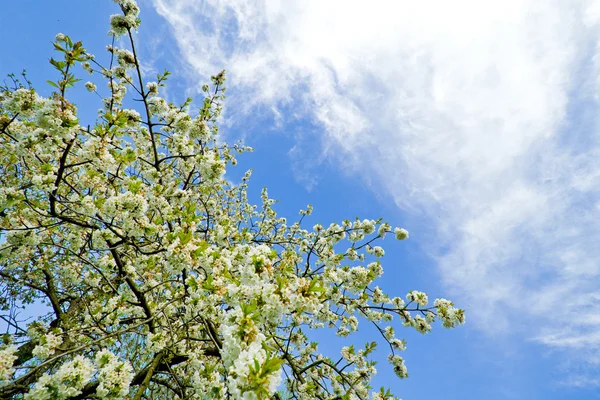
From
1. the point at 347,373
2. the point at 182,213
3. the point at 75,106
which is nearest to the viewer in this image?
the point at 75,106

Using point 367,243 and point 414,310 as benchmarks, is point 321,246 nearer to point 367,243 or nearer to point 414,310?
point 367,243

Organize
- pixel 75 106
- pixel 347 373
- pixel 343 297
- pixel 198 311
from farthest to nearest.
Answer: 1. pixel 343 297
2. pixel 347 373
3. pixel 198 311
4. pixel 75 106

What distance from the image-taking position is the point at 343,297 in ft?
22.8

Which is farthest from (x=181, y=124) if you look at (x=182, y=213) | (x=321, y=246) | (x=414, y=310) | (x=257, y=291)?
(x=414, y=310)

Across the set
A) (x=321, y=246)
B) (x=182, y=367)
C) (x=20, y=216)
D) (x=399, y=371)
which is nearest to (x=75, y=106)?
(x=20, y=216)

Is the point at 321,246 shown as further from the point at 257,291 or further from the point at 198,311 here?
the point at 257,291

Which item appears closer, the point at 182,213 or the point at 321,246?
the point at 182,213

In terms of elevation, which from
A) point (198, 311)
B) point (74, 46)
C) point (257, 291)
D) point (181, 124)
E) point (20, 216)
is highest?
point (181, 124)

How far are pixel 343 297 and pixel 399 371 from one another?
2.24 meters

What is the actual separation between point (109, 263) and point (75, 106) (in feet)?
12.8

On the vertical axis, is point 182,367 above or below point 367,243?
below

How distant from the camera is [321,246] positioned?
9047 millimetres

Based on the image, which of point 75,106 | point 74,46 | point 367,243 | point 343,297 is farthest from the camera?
point 367,243

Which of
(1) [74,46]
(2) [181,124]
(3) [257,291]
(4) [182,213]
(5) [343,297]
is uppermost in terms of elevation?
(2) [181,124]
